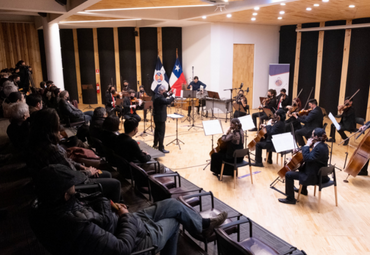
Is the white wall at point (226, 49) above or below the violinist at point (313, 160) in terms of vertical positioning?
above

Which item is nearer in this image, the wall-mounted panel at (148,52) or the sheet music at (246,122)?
the sheet music at (246,122)

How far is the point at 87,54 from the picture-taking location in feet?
44.9

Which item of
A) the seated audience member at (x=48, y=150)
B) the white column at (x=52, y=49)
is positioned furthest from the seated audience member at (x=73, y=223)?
the white column at (x=52, y=49)

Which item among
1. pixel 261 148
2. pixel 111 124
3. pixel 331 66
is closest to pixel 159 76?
pixel 331 66

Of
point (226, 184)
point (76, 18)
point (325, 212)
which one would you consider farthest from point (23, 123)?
point (76, 18)

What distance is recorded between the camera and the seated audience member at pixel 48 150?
3080 mm

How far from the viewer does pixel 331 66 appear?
1078 centimetres

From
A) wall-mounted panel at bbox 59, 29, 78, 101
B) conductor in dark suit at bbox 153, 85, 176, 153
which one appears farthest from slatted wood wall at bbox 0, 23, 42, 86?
conductor in dark suit at bbox 153, 85, 176, 153

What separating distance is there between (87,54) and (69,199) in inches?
506

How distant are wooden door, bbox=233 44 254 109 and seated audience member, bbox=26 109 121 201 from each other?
9498 millimetres

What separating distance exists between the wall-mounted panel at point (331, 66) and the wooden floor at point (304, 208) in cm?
475

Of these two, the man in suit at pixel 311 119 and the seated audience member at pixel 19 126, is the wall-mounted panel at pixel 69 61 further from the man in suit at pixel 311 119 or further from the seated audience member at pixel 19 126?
the man in suit at pixel 311 119

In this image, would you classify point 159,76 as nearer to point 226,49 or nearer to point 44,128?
point 226,49

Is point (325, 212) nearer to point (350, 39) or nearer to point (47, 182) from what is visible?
point (47, 182)
